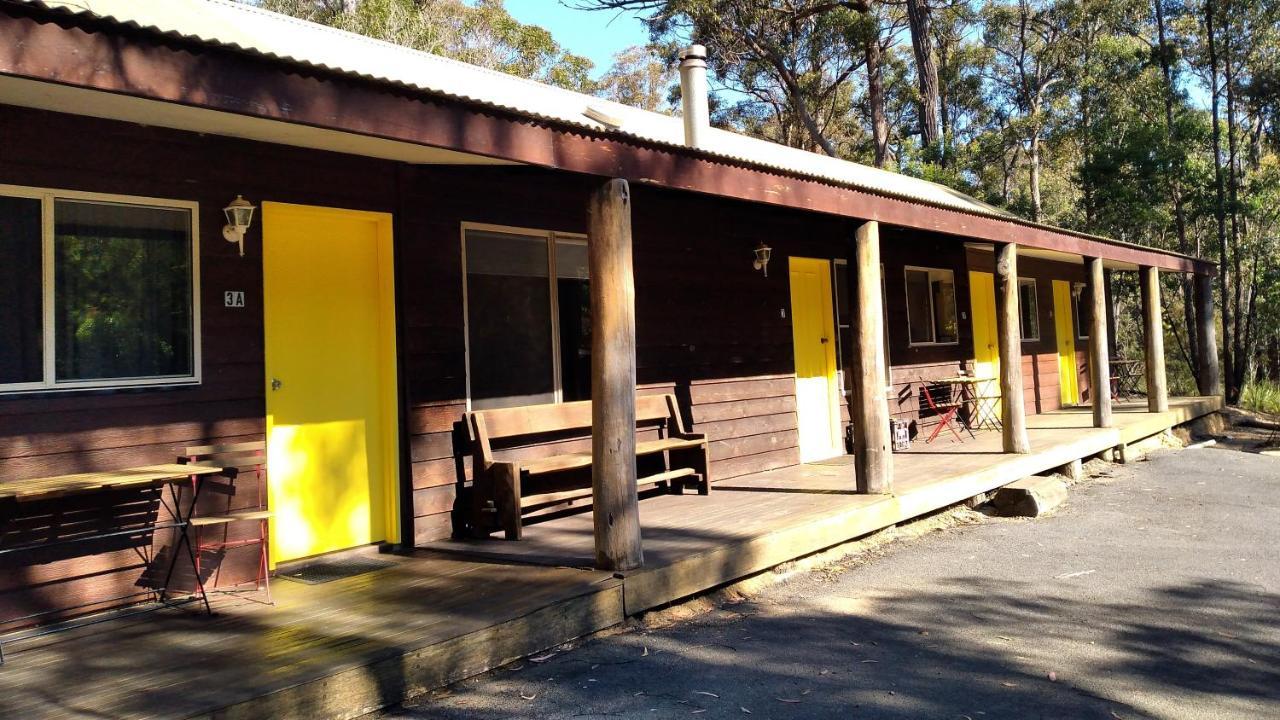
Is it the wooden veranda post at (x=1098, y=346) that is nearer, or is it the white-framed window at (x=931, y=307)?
the wooden veranda post at (x=1098, y=346)

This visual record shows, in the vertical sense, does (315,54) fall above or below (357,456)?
above

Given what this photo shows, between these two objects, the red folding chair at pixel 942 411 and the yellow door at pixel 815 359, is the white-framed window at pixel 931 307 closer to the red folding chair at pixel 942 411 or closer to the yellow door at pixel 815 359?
the red folding chair at pixel 942 411

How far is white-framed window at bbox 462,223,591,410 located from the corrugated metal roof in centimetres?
94

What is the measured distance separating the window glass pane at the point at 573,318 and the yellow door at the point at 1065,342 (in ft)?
35.1

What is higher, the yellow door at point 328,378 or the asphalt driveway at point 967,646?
the yellow door at point 328,378

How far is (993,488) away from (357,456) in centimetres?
546

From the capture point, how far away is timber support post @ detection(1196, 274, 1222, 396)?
14.8 m

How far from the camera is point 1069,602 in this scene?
5098mm

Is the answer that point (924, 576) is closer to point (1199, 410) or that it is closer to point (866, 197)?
point (866, 197)

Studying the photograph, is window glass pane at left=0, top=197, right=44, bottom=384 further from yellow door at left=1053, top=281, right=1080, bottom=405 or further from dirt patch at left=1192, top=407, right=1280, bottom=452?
yellow door at left=1053, top=281, right=1080, bottom=405

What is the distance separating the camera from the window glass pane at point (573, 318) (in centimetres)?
682

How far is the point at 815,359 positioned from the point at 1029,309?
651 cm

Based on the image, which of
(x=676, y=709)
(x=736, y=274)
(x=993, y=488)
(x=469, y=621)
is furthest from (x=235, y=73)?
(x=993, y=488)

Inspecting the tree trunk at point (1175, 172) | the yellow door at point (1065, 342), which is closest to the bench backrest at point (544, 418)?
the yellow door at point (1065, 342)
